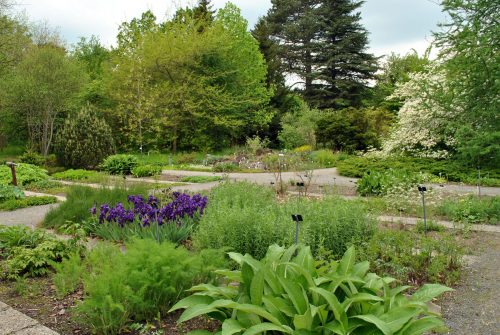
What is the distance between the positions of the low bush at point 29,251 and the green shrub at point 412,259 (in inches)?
107

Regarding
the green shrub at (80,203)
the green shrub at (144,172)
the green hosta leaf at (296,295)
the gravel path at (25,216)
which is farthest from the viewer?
the green shrub at (144,172)

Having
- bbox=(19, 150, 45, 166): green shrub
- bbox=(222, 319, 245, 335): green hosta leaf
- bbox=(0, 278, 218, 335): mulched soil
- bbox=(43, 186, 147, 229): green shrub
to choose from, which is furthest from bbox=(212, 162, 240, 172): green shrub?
bbox=(222, 319, 245, 335): green hosta leaf

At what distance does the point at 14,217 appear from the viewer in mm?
7367

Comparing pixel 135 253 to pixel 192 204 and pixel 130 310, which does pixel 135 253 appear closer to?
pixel 130 310

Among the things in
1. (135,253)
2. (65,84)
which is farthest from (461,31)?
(65,84)

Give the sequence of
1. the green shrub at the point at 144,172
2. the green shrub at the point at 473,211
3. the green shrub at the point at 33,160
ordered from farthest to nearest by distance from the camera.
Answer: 1. the green shrub at the point at 33,160
2. the green shrub at the point at 144,172
3. the green shrub at the point at 473,211

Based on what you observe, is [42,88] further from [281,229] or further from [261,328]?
[261,328]

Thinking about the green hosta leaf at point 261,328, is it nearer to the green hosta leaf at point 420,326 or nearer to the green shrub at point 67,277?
the green hosta leaf at point 420,326

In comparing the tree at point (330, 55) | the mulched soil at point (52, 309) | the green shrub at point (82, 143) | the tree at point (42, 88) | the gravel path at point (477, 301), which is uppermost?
the tree at point (330, 55)

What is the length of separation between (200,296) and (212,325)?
255 mm

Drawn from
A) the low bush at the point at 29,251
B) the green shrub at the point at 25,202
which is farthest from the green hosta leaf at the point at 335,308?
the green shrub at the point at 25,202

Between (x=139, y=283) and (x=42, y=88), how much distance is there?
18256 millimetres

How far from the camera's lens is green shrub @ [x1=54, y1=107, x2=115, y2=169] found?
51.7ft

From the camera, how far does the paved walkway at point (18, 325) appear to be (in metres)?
2.54
